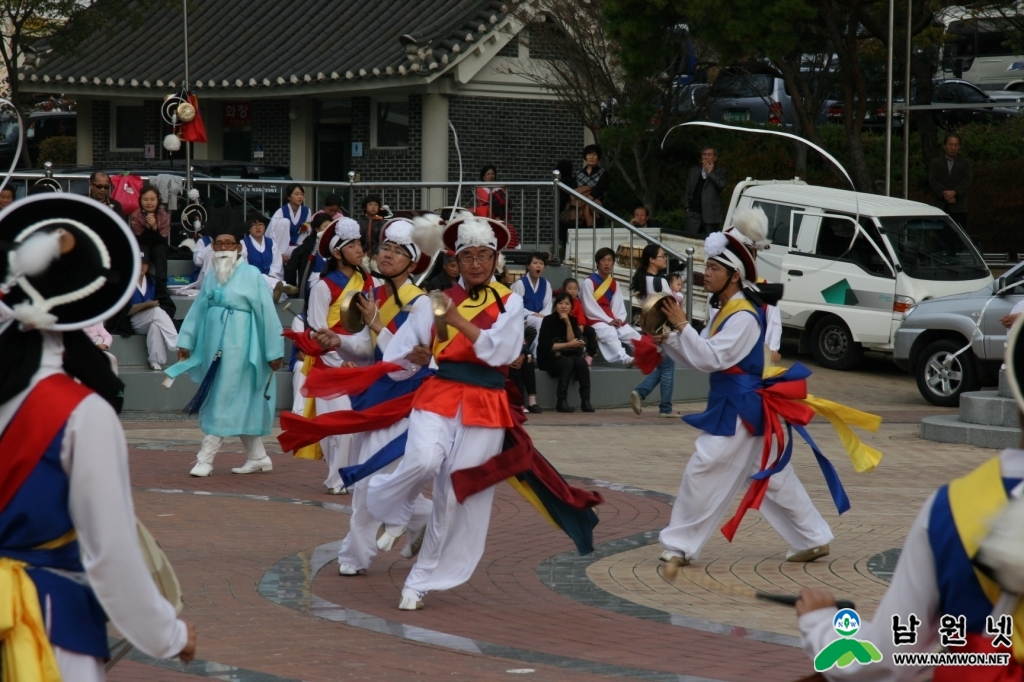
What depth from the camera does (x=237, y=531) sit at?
29.8 ft

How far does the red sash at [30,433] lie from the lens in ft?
10.9

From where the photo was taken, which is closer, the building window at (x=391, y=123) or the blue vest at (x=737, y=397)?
the blue vest at (x=737, y=397)

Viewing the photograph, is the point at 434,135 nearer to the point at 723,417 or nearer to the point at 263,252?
the point at 263,252

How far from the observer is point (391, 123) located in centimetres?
2817

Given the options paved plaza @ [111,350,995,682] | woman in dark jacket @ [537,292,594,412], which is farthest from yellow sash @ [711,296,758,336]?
woman in dark jacket @ [537,292,594,412]

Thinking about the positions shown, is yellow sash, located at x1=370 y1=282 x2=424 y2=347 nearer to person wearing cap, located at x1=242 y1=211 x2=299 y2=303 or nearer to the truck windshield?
person wearing cap, located at x1=242 y1=211 x2=299 y2=303

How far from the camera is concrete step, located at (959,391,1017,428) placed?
44.5 feet

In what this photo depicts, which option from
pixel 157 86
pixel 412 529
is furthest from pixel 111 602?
pixel 157 86

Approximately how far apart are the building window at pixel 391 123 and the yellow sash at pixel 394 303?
1995cm

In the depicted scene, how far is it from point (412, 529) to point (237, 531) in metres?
1.39

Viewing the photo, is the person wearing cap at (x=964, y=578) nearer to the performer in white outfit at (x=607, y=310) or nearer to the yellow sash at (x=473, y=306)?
the yellow sash at (x=473, y=306)

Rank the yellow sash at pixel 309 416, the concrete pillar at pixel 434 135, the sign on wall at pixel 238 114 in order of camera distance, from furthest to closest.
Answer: the sign on wall at pixel 238 114, the concrete pillar at pixel 434 135, the yellow sash at pixel 309 416

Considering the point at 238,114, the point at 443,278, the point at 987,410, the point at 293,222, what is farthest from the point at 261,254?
the point at 238,114

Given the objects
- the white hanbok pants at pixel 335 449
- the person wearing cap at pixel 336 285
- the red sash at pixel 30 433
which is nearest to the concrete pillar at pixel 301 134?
the white hanbok pants at pixel 335 449
